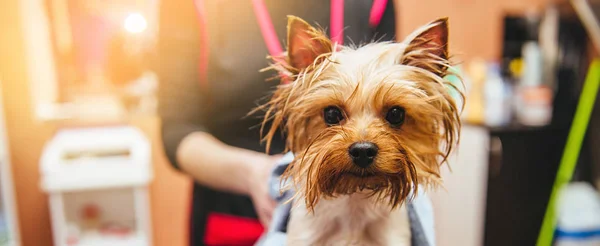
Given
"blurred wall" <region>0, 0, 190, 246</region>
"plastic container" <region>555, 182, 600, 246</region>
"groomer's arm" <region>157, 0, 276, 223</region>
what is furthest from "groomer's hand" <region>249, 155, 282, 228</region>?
"plastic container" <region>555, 182, 600, 246</region>

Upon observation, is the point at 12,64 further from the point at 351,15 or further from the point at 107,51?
the point at 351,15

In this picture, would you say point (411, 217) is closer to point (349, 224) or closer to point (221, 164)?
point (349, 224)

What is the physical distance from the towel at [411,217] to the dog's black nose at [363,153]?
62mm

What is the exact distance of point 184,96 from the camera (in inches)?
23.5

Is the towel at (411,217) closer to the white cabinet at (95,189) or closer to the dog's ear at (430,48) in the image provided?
the dog's ear at (430,48)

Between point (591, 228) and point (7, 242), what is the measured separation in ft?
4.31

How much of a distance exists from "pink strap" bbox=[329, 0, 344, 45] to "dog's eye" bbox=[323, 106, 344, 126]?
6 cm

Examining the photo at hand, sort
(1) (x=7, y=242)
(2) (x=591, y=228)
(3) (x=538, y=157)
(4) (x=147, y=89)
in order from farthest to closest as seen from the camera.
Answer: (3) (x=538, y=157) < (2) (x=591, y=228) < (4) (x=147, y=89) < (1) (x=7, y=242)

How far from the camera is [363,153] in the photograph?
0.34m

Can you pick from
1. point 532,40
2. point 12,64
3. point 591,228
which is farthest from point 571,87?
point 12,64

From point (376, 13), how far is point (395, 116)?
87 millimetres

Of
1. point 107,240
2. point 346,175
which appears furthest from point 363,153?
point 107,240

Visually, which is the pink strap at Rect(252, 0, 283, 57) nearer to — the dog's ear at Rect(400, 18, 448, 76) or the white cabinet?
the dog's ear at Rect(400, 18, 448, 76)

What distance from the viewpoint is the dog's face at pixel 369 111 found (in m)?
0.34
